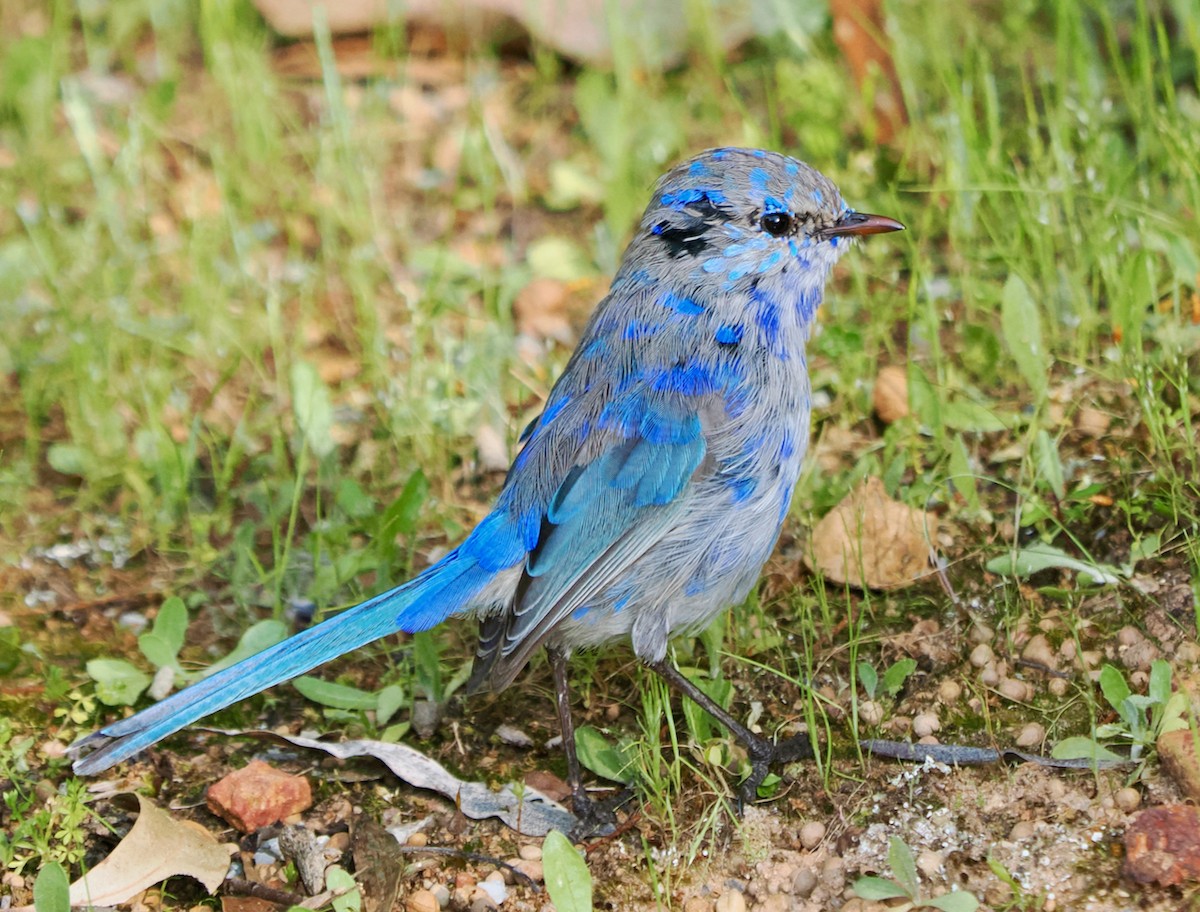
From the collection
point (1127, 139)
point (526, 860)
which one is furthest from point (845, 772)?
point (1127, 139)

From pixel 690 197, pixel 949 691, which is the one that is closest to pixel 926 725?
pixel 949 691

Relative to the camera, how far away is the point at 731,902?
10.8 ft

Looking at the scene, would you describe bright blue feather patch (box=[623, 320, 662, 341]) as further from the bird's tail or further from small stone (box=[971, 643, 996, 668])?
small stone (box=[971, 643, 996, 668])

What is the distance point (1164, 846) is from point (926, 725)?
677 mm

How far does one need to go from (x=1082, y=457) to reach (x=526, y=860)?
1995mm

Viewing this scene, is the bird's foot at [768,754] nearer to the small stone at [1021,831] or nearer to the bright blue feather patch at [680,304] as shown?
the small stone at [1021,831]

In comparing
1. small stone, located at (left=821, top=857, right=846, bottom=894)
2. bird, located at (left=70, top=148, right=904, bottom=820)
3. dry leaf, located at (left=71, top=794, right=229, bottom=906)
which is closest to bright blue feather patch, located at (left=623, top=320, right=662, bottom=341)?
bird, located at (left=70, top=148, right=904, bottom=820)

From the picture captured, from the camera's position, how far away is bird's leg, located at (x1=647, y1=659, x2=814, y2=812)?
356cm

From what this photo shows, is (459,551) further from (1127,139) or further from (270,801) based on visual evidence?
(1127,139)

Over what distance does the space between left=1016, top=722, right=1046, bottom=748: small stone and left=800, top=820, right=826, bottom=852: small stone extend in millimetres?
533

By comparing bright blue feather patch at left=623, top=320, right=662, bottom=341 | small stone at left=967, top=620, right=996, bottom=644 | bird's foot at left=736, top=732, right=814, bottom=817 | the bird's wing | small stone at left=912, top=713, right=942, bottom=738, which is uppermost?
bright blue feather patch at left=623, top=320, right=662, bottom=341

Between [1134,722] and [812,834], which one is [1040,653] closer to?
[1134,722]

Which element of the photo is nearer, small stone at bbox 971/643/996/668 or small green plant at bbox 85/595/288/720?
small stone at bbox 971/643/996/668

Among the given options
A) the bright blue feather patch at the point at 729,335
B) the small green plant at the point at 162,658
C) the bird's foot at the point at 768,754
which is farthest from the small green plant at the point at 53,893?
the bright blue feather patch at the point at 729,335
